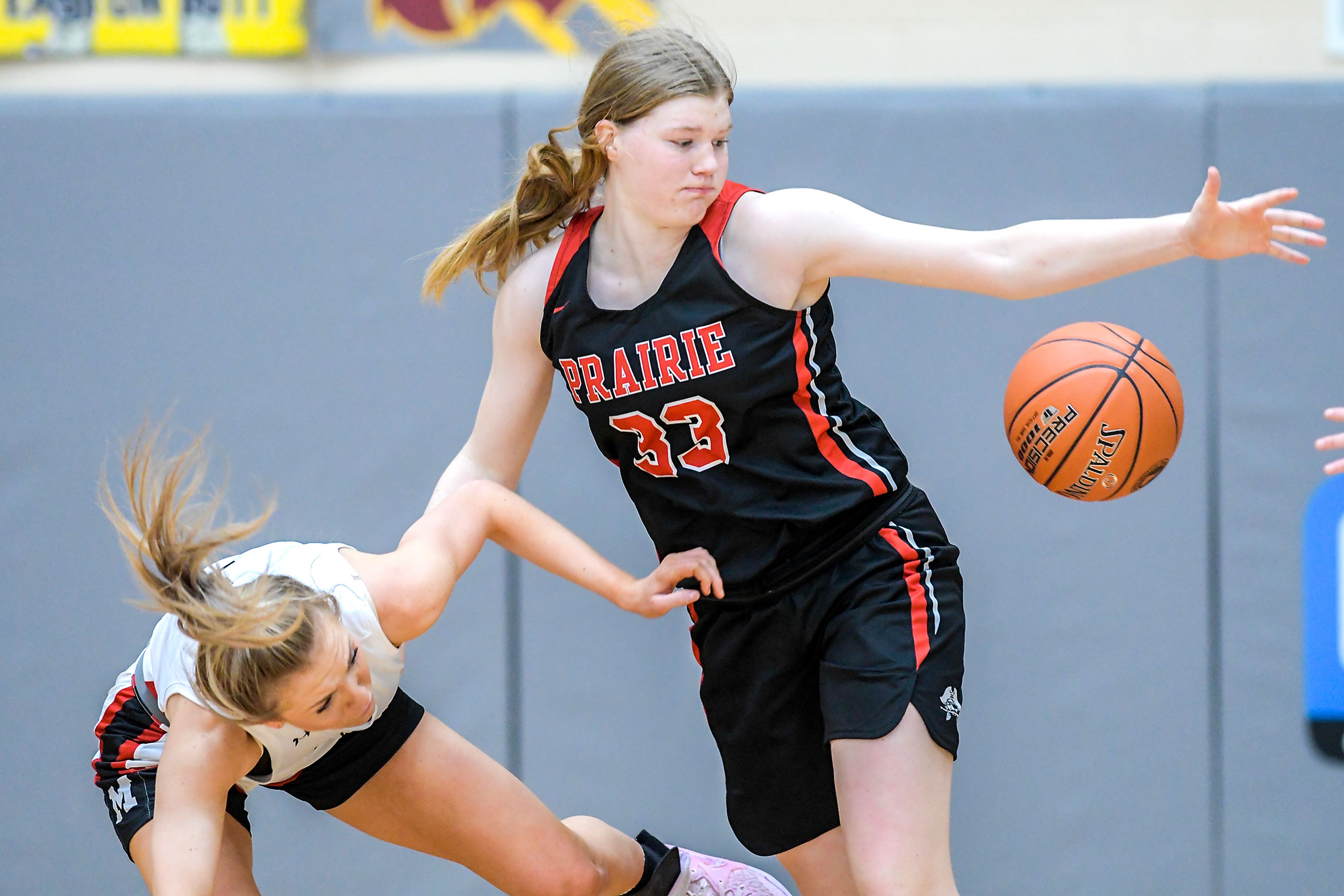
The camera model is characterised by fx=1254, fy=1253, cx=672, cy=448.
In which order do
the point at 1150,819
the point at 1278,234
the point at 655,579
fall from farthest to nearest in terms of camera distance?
the point at 1150,819 → the point at 655,579 → the point at 1278,234

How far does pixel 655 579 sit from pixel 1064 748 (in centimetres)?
217

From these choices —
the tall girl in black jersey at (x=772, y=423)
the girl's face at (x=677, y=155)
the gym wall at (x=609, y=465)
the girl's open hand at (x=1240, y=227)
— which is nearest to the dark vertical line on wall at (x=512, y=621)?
the gym wall at (x=609, y=465)

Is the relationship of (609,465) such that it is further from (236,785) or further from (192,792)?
(192,792)

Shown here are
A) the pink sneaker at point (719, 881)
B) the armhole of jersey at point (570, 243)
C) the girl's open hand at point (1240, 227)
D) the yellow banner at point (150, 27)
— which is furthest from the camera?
the yellow banner at point (150, 27)

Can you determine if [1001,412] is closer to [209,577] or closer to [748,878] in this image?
[748,878]

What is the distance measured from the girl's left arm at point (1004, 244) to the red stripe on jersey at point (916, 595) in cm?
53

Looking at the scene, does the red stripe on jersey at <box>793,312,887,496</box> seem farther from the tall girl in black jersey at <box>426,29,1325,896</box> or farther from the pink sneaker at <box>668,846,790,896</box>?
the pink sneaker at <box>668,846,790,896</box>

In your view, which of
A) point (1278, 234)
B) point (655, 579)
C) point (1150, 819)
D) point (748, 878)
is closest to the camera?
point (1278, 234)

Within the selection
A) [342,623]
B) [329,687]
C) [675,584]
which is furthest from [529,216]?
[329,687]

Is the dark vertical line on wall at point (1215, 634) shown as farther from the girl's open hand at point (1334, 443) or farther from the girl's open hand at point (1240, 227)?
Result: the girl's open hand at point (1240, 227)

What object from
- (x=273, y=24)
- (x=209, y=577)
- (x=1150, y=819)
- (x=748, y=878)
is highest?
(x=273, y=24)

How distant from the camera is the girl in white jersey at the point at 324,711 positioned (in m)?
2.28

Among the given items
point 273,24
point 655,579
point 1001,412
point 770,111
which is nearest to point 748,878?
point 655,579

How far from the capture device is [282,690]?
2260mm
